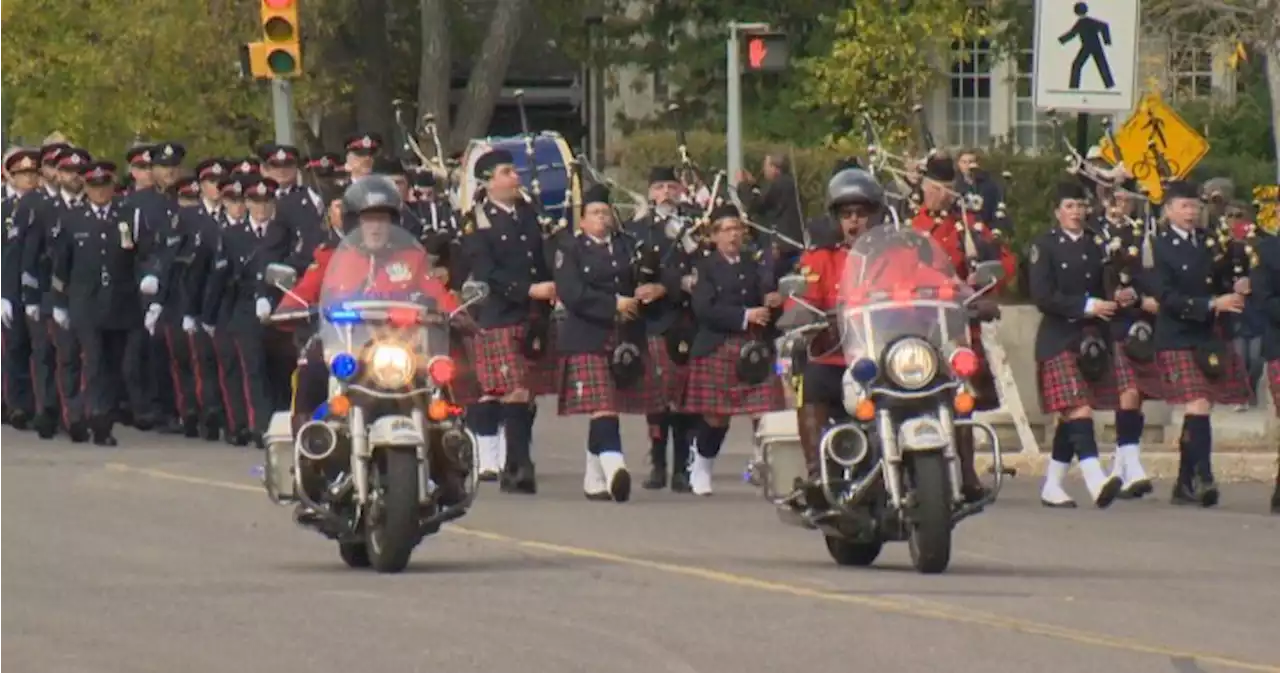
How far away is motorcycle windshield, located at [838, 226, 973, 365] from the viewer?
46.6 feet

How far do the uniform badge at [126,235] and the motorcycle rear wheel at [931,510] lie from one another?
10927 millimetres

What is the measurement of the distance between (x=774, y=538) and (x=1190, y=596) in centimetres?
293

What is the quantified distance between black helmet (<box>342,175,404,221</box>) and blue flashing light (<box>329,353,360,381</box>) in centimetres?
88

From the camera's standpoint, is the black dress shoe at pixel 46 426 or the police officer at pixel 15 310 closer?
the black dress shoe at pixel 46 426

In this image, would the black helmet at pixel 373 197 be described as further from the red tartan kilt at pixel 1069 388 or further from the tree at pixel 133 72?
the tree at pixel 133 72

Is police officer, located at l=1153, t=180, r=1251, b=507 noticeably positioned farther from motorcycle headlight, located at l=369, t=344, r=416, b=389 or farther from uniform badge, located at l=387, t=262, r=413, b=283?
motorcycle headlight, located at l=369, t=344, r=416, b=389

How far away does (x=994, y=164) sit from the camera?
3266 cm

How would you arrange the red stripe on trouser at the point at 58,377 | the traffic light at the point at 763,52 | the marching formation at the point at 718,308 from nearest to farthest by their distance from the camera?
the marching formation at the point at 718,308 < the red stripe on trouser at the point at 58,377 < the traffic light at the point at 763,52

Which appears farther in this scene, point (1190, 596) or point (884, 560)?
point (884, 560)

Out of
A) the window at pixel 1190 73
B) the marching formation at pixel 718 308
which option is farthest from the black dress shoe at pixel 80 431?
the window at pixel 1190 73

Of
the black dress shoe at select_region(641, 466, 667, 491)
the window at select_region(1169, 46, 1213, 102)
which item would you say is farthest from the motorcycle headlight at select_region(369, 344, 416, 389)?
the window at select_region(1169, 46, 1213, 102)

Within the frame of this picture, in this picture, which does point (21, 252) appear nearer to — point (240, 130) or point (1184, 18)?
point (1184, 18)

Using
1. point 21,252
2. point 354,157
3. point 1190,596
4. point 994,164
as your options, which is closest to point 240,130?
point 994,164

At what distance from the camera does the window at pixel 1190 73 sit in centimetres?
3350
